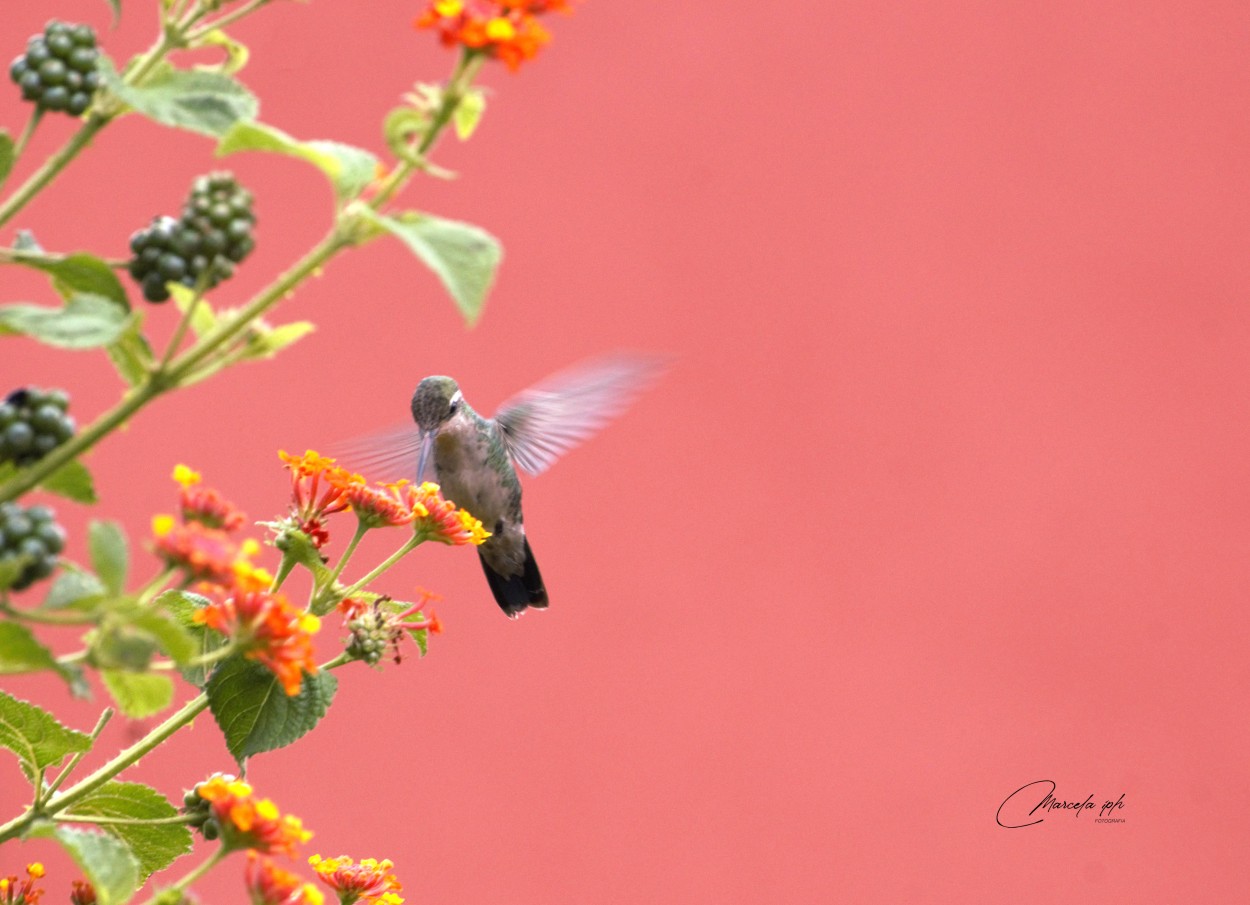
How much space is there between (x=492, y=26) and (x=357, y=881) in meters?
0.59

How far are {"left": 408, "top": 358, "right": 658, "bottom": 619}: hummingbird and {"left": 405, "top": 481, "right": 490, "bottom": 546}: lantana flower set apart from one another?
65 cm

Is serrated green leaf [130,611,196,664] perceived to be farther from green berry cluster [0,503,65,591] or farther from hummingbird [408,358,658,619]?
hummingbird [408,358,658,619]

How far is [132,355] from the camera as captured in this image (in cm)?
71

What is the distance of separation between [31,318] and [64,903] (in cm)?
237

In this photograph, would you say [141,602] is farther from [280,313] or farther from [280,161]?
[280,161]

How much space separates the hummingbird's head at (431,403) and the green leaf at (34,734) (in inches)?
35.2

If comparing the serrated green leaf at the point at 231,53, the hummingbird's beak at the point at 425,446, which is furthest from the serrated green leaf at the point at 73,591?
the hummingbird's beak at the point at 425,446

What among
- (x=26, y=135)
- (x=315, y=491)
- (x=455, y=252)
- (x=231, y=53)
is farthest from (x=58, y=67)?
(x=315, y=491)

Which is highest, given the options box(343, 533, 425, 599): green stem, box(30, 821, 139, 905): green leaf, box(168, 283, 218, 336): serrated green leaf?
box(168, 283, 218, 336): serrated green leaf

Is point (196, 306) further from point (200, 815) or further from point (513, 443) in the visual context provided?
point (513, 443)

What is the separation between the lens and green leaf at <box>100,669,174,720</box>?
736mm

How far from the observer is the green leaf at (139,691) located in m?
0.74

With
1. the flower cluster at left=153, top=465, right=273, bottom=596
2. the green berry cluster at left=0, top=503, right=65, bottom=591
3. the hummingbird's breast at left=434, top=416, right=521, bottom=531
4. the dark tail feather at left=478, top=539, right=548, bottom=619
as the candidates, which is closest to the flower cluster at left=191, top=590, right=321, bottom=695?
the flower cluster at left=153, top=465, right=273, bottom=596

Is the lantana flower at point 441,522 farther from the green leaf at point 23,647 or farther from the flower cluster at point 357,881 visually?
the green leaf at point 23,647
